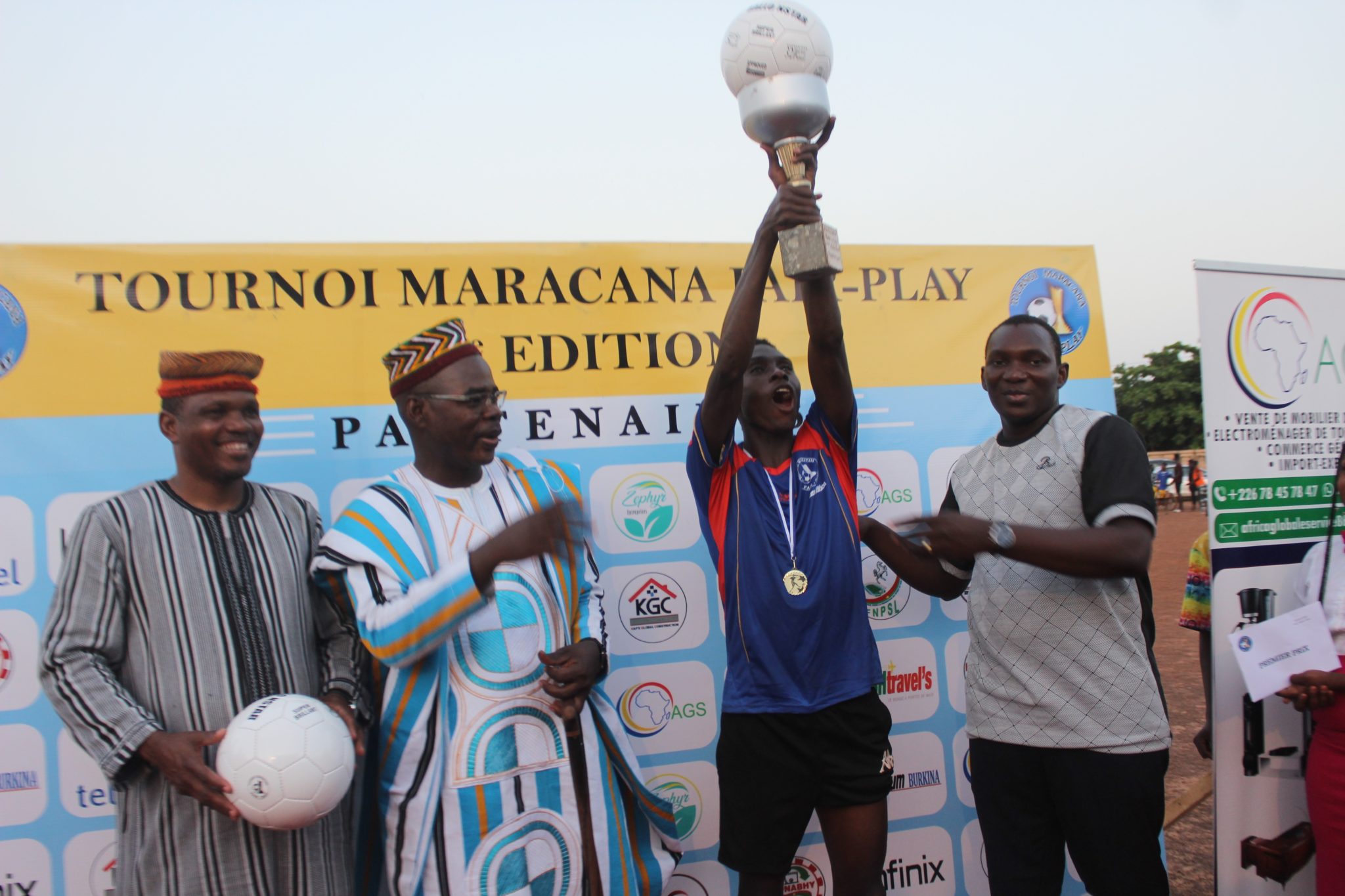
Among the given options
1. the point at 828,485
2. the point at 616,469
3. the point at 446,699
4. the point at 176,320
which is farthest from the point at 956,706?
the point at 176,320

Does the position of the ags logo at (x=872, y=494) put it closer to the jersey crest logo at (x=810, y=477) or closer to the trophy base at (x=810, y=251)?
the jersey crest logo at (x=810, y=477)

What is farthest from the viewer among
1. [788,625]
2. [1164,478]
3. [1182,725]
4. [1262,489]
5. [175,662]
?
[1164,478]

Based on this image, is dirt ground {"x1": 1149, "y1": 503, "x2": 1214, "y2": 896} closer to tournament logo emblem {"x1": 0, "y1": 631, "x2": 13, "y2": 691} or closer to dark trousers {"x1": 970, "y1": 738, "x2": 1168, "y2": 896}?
dark trousers {"x1": 970, "y1": 738, "x2": 1168, "y2": 896}

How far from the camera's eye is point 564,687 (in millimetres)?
2223

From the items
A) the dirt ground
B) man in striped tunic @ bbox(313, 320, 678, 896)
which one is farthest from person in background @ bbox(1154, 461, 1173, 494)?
man in striped tunic @ bbox(313, 320, 678, 896)

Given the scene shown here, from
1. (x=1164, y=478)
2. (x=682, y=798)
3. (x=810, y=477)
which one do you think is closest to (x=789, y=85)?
(x=810, y=477)

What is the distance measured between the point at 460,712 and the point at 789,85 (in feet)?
6.29

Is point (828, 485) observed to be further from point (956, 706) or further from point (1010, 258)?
point (1010, 258)

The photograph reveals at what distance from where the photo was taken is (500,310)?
10.6 ft

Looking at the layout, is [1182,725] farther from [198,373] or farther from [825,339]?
[198,373]

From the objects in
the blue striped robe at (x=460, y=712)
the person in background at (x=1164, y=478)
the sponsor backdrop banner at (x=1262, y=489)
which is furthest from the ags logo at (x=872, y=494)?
the person in background at (x=1164, y=478)

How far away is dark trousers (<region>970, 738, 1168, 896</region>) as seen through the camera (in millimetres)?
2365

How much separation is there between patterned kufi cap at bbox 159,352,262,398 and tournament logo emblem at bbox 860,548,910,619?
7.71ft

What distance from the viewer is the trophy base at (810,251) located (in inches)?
92.5
